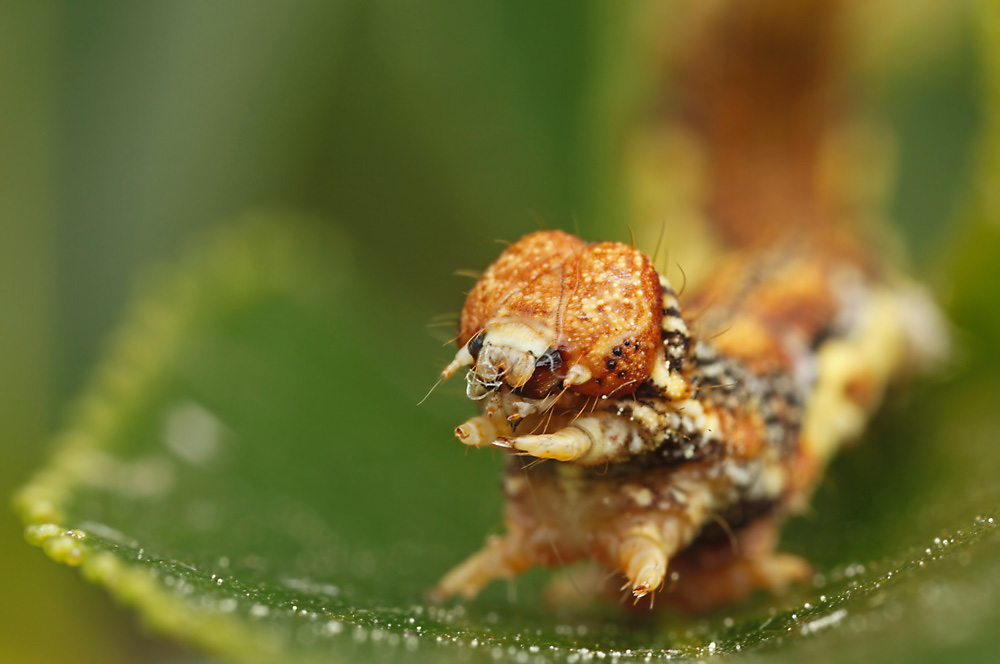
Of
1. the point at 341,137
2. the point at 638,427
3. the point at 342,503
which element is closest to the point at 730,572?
the point at 638,427

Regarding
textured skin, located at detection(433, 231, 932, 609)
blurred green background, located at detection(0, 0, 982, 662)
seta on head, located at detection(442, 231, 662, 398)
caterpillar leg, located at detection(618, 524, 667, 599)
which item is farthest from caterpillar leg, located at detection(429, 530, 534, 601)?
blurred green background, located at detection(0, 0, 982, 662)

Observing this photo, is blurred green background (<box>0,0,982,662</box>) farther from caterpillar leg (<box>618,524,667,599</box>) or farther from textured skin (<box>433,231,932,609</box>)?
caterpillar leg (<box>618,524,667,599</box>)

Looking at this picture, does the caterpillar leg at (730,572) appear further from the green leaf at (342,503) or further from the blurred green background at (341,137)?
the blurred green background at (341,137)

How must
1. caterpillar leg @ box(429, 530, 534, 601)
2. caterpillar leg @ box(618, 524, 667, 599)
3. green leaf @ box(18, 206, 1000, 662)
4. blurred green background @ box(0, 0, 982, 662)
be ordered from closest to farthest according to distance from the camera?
1. green leaf @ box(18, 206, 1000, 662)
2. caterpillar leg @ box(618, 524, 667, 599)
3. caterpillar leg @ box(429, 530, 534, 601)
4. blurred green background @ box(0, 0, 982, 662)

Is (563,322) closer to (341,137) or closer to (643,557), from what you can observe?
(643,557)

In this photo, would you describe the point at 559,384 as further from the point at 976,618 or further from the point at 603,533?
the point at 976,618

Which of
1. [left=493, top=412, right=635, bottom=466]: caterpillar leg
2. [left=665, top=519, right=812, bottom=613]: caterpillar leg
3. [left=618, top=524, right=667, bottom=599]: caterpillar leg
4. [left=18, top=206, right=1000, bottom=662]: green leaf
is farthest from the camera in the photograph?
[left=665, top=519, right=812, bottom=613]: caterpillar leg
